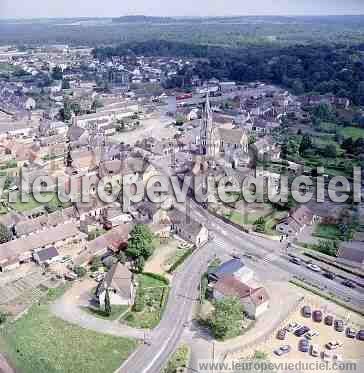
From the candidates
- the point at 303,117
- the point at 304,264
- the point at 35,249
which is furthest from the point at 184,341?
the point at 303,117

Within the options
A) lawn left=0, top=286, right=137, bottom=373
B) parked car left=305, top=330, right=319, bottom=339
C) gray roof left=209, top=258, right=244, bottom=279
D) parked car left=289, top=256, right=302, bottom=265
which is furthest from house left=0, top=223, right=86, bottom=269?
parked car left=305, top=330, right=319, bottom=339

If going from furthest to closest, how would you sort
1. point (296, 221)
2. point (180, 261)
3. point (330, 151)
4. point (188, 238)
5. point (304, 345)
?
point (330, 151) → point (296, 221) → point (188, 238) → point (180, 261) → point (304, 345)

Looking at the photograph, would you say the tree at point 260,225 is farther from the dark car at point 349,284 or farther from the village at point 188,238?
the dark car at point 349,284

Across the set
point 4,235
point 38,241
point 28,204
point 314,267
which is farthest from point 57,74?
point 314,267

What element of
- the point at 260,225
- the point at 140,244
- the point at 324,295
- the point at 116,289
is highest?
the point at 140,244

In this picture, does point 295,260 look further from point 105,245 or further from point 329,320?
point 105,245

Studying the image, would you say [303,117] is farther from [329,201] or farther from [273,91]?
[329,201]

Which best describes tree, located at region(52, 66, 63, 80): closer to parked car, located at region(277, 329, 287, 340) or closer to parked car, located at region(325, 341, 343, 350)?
parked car, located at region(277, 329, 287, 340)
